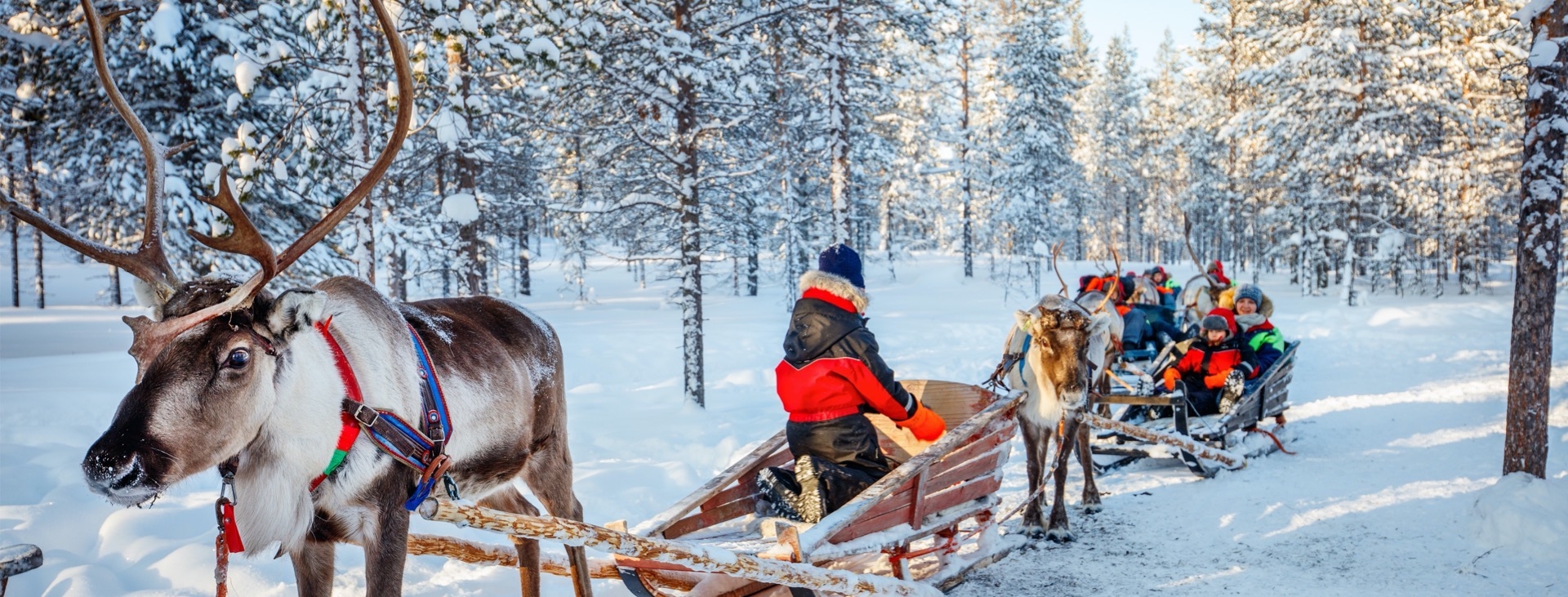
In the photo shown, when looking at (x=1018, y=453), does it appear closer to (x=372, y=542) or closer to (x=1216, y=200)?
(x=372, y=542)

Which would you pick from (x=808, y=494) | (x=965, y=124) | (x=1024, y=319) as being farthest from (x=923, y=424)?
(x=965, y=124)

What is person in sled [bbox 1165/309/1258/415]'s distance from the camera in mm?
9148

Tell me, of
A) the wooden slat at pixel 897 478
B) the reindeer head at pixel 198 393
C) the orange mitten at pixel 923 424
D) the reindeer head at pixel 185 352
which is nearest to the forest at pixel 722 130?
the reindeer head at pixel 185 352

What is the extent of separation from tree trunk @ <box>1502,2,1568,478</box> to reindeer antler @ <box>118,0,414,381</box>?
8206 millimetres

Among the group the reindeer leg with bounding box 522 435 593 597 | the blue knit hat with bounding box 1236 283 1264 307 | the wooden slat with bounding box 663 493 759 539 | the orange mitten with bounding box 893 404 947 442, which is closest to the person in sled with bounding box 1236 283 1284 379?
the blue knit hat with bounding box 1236 283 1264 307

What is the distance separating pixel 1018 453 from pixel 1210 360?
238cm

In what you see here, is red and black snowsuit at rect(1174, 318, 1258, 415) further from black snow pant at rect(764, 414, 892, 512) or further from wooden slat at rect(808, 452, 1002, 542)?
black snow pant at rect(764, 414, 892, 512)

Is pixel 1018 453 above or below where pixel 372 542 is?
below

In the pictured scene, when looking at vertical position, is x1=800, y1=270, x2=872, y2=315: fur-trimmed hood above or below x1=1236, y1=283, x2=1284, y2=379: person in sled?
above

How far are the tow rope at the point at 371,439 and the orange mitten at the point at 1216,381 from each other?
8.67 metres

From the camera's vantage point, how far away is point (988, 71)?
3247 centimetres

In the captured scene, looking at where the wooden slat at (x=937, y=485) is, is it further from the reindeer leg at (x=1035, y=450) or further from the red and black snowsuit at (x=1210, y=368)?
the red and black snowsuit at (x=1210, y=368)

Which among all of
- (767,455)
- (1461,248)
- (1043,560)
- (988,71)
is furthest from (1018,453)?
(1461,248)

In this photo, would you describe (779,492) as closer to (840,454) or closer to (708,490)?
(840,454)
